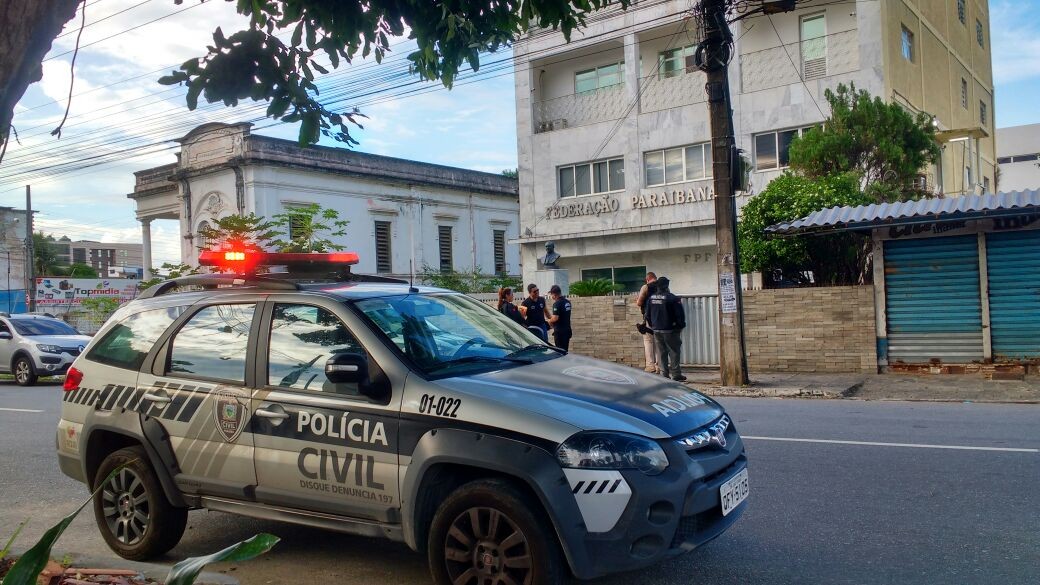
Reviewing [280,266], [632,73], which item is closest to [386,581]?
[280,266]

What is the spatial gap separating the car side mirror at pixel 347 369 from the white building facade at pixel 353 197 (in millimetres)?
25932

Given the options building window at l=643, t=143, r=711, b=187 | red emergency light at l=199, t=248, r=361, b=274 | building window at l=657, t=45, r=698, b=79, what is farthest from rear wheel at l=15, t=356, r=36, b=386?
building window at l=657, t=45, r=698, b=79

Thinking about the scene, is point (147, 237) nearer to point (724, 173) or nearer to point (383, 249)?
point (383, 249)

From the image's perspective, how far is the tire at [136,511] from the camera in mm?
5145

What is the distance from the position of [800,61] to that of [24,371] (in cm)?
1990

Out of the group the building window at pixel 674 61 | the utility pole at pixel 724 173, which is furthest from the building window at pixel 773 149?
the utility pole at pixel 724 173

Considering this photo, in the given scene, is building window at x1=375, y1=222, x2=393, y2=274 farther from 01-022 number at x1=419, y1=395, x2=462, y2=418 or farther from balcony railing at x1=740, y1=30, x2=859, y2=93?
01-022 number at x1=419, y1=395, x2=462, y2=418

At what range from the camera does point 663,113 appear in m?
23.9

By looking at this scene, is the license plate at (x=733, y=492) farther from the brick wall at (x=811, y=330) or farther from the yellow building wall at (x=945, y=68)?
the yellow building wall at (x=945, y=68)

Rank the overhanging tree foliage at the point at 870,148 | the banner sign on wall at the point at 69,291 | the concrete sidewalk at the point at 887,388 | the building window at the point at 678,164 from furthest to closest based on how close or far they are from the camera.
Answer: the banner sign on wall at the point at 69,291 < the building window at the point at 678,164 < the overhanging tree foliage at the point at 870,148 < the concrete sidewalk at the point at 887,388

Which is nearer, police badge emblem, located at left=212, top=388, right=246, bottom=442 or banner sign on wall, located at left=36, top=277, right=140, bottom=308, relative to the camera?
police badge emblem, located at left=212, top=388, right=246, bottom=442

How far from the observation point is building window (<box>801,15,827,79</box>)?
21.8 m

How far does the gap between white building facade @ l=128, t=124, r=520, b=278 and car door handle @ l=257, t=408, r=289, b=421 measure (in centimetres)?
2549

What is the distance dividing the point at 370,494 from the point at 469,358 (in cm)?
90
